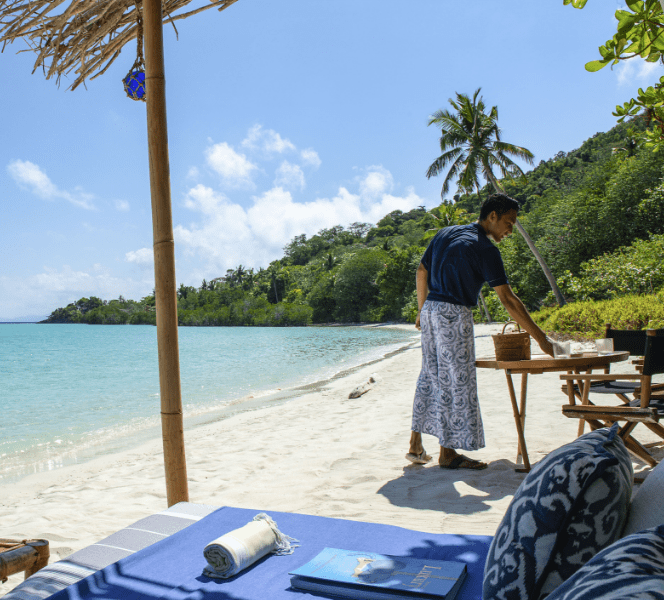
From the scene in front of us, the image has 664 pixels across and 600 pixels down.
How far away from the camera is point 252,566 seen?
1652mm

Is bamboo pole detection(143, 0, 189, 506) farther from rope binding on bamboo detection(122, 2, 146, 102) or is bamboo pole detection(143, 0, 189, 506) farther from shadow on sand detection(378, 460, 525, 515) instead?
shadow on sand detection(378, 460, 525, 515)

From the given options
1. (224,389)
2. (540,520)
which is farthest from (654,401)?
(224,389)

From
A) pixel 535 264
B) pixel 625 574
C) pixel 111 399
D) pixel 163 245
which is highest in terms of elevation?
pixel 535 264

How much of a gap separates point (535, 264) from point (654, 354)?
1111 inches

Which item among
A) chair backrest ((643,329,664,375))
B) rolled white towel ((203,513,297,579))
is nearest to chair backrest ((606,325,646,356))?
chair backrest ((643,329,664,375))

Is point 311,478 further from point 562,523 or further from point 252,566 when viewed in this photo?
point 562,523

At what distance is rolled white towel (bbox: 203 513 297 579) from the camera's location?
1569mm

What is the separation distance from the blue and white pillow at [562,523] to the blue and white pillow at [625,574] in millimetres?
231

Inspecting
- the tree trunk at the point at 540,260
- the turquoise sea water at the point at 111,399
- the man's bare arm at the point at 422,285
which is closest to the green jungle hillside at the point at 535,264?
the tree trunk at the point at 540,260

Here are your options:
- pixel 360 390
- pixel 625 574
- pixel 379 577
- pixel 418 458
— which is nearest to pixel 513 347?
pixel 418 458

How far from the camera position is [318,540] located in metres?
1.83

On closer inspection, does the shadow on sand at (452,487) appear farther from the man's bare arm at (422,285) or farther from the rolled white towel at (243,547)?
the rolled white towel at (243,547)

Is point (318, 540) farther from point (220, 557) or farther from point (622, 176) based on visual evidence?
point (622, 176)

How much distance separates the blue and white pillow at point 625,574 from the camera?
572 mm
